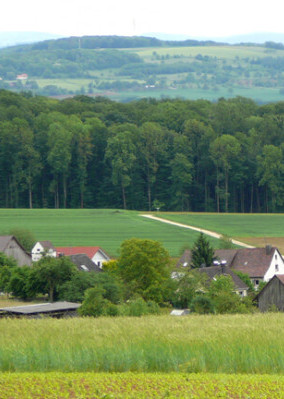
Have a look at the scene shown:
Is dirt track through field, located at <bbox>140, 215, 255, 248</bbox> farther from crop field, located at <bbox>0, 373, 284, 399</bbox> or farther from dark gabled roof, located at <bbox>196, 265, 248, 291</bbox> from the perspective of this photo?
crop field, located at <bbox>0, 373, 284, 399</bbox>

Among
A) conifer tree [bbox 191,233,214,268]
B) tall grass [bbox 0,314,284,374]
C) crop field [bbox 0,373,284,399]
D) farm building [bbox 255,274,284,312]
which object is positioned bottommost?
conifer tree [bbox 191,233,214,268]

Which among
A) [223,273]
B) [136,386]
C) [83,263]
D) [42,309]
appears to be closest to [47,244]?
[83,263]

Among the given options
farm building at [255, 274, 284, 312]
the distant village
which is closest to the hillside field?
the distant village

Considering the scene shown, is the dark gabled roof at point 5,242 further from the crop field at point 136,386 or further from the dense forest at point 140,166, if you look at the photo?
the crop field at point 136,386

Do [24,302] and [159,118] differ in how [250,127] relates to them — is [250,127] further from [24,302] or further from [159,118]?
[24,302]

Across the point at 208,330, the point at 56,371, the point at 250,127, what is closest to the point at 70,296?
the point at 208,330

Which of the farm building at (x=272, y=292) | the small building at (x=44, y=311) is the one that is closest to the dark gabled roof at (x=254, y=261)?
the farm building at (x=272, y=292)

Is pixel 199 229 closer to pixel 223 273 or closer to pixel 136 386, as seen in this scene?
pixel 223 273
